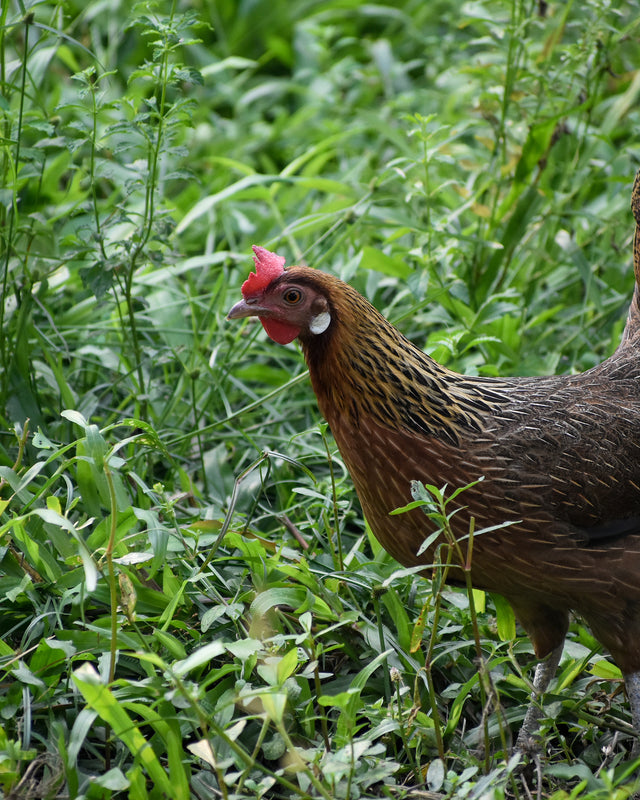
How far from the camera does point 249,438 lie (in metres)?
3.29

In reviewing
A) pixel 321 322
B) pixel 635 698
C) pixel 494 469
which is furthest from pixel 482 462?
pixel 635 698

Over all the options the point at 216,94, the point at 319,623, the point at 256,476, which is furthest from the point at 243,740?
the point at 216,94

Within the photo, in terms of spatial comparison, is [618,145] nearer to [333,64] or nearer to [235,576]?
[333,64]

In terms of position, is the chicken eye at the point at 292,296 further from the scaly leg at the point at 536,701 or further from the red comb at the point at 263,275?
the scaly leg at the point at 536,701

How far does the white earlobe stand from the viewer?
8.24 ft

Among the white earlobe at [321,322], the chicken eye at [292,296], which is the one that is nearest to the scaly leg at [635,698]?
the white earlobe at [321,322]

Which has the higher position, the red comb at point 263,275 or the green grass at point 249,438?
A: the red comb at point 263,275

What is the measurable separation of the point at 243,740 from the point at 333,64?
484cm

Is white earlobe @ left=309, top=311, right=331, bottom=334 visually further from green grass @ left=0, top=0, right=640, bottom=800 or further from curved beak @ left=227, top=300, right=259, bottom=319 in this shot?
green grass @ left=0, top=0, right=640, bottom=800

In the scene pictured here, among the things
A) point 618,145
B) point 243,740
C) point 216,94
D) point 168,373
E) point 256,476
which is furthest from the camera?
point 216,94

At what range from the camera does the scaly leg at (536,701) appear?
8.15 feet

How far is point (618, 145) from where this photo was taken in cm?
532

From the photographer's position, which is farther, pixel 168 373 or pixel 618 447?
pixel 168 373

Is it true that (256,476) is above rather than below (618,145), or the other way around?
below
